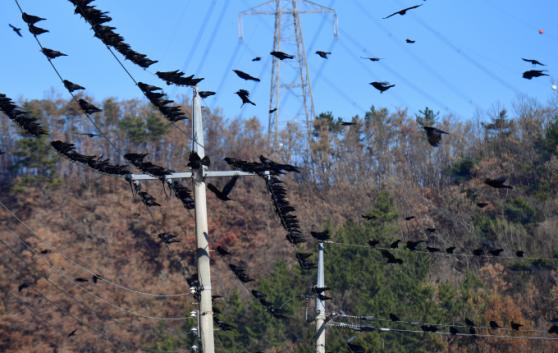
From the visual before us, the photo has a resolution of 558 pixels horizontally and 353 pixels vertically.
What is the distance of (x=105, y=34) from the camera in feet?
44.5

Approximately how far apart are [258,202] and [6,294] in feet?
63.5

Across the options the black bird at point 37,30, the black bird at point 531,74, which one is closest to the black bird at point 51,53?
the black bird at point 37,30

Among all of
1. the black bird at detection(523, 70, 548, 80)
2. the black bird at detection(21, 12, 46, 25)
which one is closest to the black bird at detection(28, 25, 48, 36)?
the black bird at detection(21, 12, 46, 25)

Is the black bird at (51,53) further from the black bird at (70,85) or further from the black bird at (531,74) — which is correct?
the black bird at (531,74)

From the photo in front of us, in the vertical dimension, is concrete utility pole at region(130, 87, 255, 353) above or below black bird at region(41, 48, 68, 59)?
below

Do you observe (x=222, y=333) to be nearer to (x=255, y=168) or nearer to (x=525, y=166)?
(x=525, y=166)

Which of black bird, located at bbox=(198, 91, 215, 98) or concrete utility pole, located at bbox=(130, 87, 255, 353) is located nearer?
concrete utility pole, located at bbox=(130, 87, 255, 353)

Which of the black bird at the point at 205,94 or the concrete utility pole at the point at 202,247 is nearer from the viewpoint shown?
the concrete utility pole at the point at 202,247

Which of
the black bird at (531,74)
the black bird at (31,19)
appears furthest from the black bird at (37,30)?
the black bird at (531,74)

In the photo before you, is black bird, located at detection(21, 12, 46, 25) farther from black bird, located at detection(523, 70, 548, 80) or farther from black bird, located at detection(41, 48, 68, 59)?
black bird, located at detection(523, 70, 548, 80)

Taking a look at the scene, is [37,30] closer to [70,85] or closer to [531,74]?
[70,85]

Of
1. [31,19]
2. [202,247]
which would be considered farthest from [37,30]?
[202,247]

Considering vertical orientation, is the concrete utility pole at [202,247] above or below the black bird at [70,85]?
below

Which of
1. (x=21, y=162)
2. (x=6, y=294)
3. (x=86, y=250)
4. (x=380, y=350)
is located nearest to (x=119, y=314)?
(x=6, y=294)
